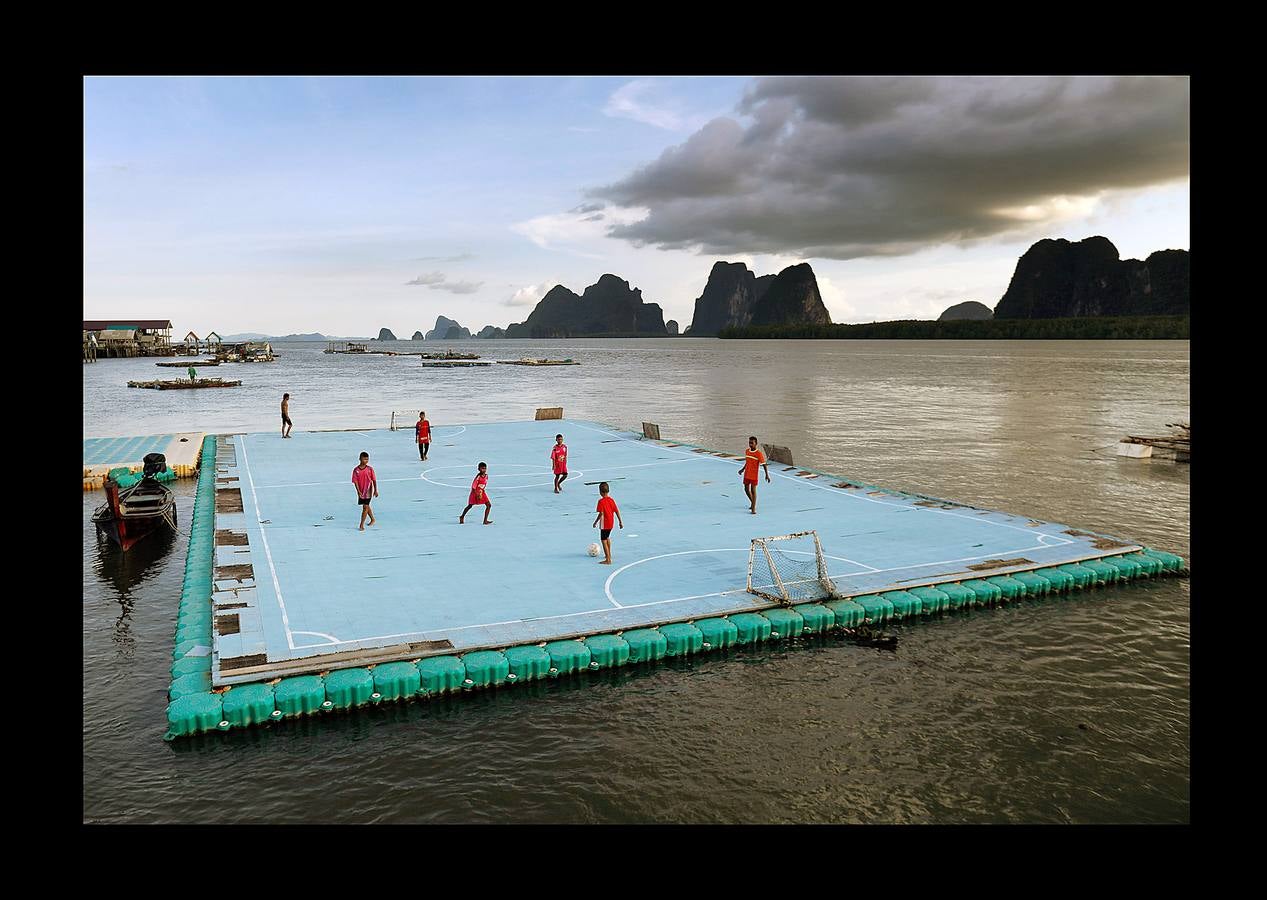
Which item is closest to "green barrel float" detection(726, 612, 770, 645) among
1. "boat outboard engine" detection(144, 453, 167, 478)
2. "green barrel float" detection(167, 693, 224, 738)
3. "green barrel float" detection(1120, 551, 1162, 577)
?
"green barrel float" detection(167, 693, 224, 738)

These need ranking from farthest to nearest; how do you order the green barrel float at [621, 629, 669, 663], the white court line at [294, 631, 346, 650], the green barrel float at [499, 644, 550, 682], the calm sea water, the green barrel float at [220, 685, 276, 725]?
the green barrel float at [621, 629, 669, 663] < the white court line at [294, 631, 346, 650] < the green barrel float at [499, 644, 550, 682] < the green barrel float at [220, 685, 276, 725] < the calm sea water

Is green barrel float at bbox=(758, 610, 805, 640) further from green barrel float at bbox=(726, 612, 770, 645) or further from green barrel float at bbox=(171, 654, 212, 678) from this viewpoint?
green barrel float at bbox=(171, 654, 212, 678)

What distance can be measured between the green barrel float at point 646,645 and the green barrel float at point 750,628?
1.69 m

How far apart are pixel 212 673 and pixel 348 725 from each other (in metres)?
2.84

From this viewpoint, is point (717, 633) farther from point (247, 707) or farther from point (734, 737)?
point (247, 707)

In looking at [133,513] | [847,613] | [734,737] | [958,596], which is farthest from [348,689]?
[133,513]

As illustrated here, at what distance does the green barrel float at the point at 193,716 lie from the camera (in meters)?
13.5

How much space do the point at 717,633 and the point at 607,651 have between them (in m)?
2.40

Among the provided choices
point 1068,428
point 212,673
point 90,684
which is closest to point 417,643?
point 212,673

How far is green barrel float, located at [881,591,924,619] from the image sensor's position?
18.8 metres

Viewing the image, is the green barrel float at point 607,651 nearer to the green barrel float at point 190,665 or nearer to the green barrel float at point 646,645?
the green barrel float at point 646,645

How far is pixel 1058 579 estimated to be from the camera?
20875 mm

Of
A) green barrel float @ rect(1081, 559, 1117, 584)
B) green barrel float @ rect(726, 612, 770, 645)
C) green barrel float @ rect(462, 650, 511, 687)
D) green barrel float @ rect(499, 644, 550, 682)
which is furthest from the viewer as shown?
green barrel float @ rect(1081, 559, 1117, 584)

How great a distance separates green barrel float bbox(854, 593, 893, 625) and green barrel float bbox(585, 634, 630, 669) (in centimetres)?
566
